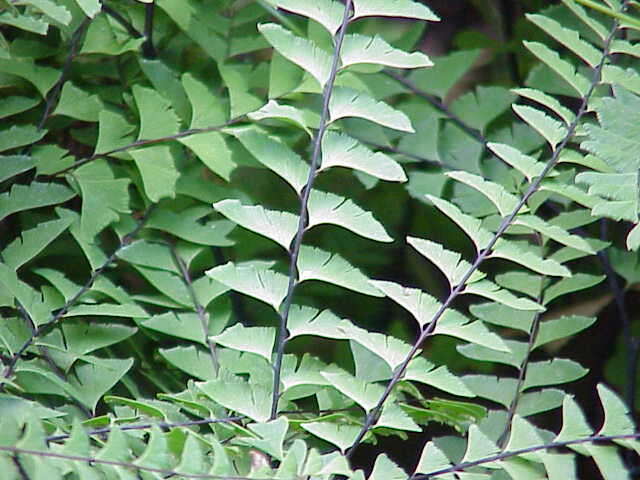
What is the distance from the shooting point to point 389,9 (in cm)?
56

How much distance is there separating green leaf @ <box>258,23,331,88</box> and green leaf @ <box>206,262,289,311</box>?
14 centimetres

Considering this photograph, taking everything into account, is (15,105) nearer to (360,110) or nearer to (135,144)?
(135,144)

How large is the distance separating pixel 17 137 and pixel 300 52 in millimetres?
234

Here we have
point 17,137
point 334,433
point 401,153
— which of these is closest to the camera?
point 334,433

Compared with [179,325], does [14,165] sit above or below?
above

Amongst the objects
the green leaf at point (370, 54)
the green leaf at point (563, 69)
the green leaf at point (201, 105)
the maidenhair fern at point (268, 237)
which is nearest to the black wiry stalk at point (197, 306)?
the maidenhair fern at point (268, 237)

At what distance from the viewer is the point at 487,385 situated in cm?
63

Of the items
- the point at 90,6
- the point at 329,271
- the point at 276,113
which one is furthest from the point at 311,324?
the point at 90,6

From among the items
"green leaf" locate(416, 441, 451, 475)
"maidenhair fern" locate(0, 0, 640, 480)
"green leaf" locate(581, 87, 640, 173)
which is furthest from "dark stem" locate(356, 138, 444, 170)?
"green leaf" locate(416, 441, 451, 475)

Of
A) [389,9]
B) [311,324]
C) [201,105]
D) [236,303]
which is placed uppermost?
[389,9]

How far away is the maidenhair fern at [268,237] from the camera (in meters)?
0.49

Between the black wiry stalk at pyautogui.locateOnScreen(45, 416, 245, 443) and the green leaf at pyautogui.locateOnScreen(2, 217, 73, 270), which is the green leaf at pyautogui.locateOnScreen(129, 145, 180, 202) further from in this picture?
the black wiry stalk at pyautogui.locateOnScreen(45, 416, 245, 443)

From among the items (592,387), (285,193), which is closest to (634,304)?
(592,387)

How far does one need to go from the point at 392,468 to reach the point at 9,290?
30cm
